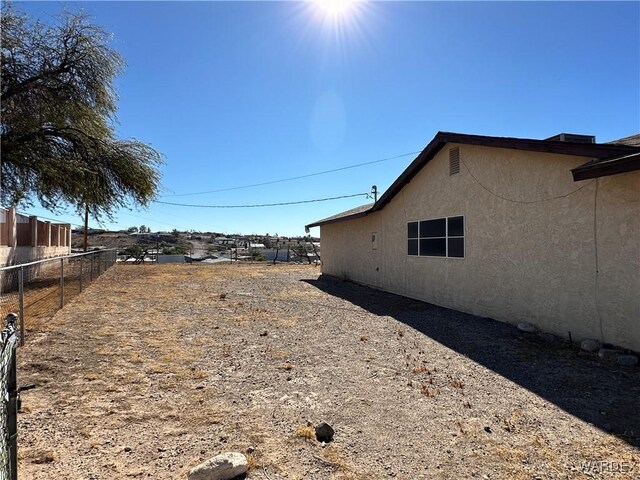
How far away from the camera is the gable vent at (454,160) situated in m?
9.79

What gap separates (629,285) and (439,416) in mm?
3935

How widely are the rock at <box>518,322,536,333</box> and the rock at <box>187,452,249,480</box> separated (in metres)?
6.20

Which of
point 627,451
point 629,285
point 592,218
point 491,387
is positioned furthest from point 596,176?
point 627,451

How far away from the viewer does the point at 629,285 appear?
575 cm

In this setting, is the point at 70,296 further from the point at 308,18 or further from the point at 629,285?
the point at 629,285

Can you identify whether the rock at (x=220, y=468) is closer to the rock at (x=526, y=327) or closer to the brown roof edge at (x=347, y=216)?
the rock at (x=526, y=327)

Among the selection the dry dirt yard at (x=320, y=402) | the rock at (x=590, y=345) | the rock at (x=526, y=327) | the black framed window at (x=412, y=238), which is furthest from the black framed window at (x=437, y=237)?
the rock at (x=590, y=345)

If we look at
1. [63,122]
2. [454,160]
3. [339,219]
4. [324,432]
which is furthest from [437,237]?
[63,122]

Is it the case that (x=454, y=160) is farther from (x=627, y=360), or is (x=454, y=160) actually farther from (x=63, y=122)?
(x=63, y=122)

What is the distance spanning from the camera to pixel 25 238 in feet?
50.6

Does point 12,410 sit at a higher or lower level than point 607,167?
lower

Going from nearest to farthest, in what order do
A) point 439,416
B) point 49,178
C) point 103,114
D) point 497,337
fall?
point 439,416 < point 497,337 < point 49,178 < point 103,114

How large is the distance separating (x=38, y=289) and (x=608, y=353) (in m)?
12.5

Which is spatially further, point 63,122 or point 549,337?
point 63,122
